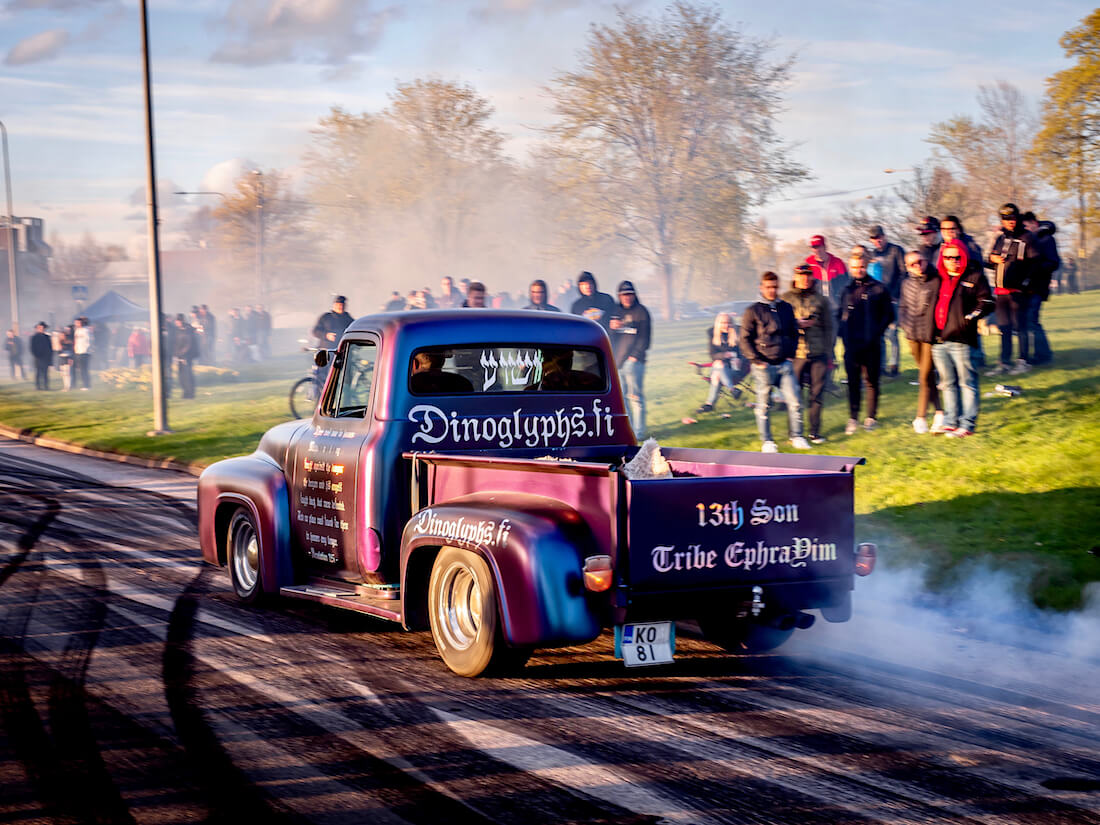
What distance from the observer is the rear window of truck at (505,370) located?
25.7ft

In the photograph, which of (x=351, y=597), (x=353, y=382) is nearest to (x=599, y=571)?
(x=351, y=597)

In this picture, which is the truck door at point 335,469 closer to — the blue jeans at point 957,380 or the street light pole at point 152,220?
the blue jeans at point 957,380

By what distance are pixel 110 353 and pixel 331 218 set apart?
17.0m

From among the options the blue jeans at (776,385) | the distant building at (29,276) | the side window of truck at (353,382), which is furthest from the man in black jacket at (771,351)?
the distant building at (29,276)

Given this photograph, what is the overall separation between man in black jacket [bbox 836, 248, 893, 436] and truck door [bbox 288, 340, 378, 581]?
7243 millimetres

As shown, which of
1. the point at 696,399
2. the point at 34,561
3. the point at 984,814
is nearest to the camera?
the point at 984,814

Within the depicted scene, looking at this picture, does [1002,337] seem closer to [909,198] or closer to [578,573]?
[578,573]

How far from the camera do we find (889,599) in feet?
29.7

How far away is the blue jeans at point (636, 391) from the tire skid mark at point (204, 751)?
355 inches

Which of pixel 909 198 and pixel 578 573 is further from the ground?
pixel 909 198

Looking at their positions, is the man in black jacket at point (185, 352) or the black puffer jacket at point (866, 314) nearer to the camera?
the black puffer jacket at point (866, 314)

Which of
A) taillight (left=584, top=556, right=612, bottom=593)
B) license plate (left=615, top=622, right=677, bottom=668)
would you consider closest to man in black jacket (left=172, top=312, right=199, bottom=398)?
license plate (left=615, top=622, right=677, bottom=668)

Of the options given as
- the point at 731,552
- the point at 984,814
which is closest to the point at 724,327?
the point at 731,552

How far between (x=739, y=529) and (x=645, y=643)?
0.77m
